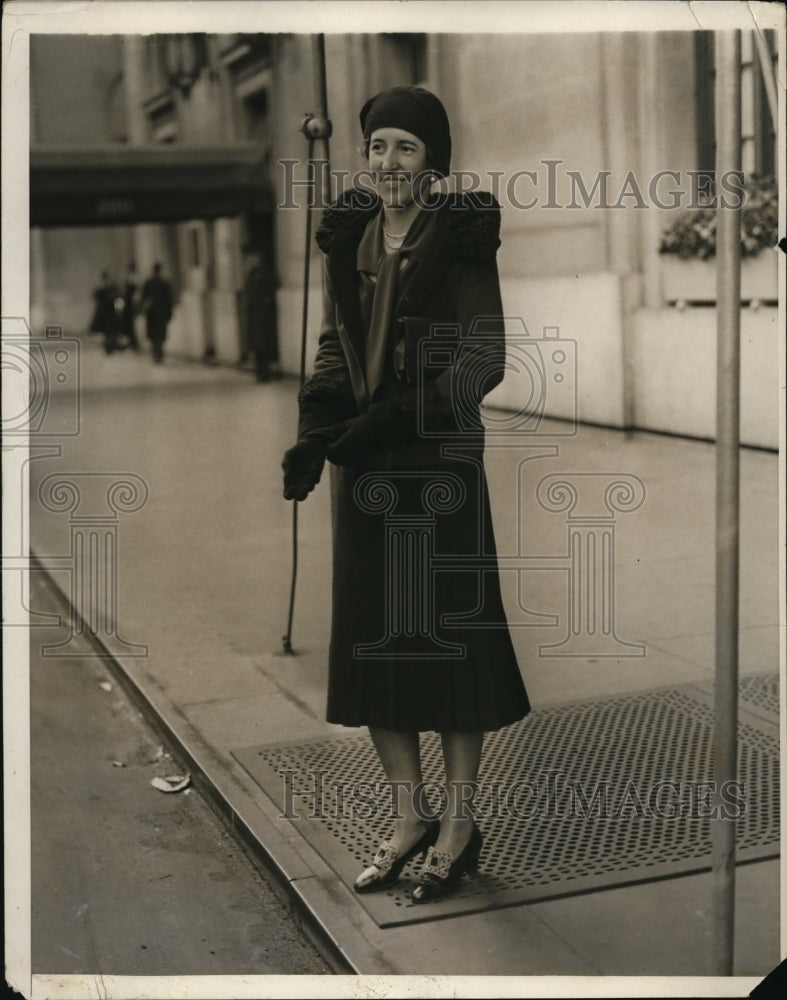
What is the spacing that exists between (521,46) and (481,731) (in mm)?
1965

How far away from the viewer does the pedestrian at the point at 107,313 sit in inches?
211

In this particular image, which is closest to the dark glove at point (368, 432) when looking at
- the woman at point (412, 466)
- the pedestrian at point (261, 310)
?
the woman at point (412, 466)

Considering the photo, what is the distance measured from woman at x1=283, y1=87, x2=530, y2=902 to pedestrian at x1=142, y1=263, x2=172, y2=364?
189 centimetres

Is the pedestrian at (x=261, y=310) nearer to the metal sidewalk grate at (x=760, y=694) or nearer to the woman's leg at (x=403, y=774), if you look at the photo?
the woman's leg at (x=403, y=774)

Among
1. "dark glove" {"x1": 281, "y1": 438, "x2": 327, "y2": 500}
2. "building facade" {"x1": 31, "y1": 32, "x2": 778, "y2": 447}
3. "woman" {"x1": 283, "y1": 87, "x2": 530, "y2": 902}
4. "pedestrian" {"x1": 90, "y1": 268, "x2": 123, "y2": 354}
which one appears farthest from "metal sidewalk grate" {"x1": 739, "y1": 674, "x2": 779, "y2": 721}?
"pedestrian" {"x1": 90, "y1": 268, "x2": 123, "y2": 354}

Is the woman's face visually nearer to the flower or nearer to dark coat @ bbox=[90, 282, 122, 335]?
the flower

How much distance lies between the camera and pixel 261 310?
19.4 ft

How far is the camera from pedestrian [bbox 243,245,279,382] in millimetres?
5277

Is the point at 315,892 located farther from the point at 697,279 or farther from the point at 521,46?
the point at 697,279

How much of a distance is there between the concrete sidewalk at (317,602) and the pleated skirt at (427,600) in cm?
26

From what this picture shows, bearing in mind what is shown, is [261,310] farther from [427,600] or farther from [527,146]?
[427,600]

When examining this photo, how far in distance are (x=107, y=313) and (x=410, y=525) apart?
6.32 feet

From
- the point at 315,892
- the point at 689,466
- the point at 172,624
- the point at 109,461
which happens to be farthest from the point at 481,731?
the point at 172,624

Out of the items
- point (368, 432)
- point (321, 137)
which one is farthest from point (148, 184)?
point (368, 432)
